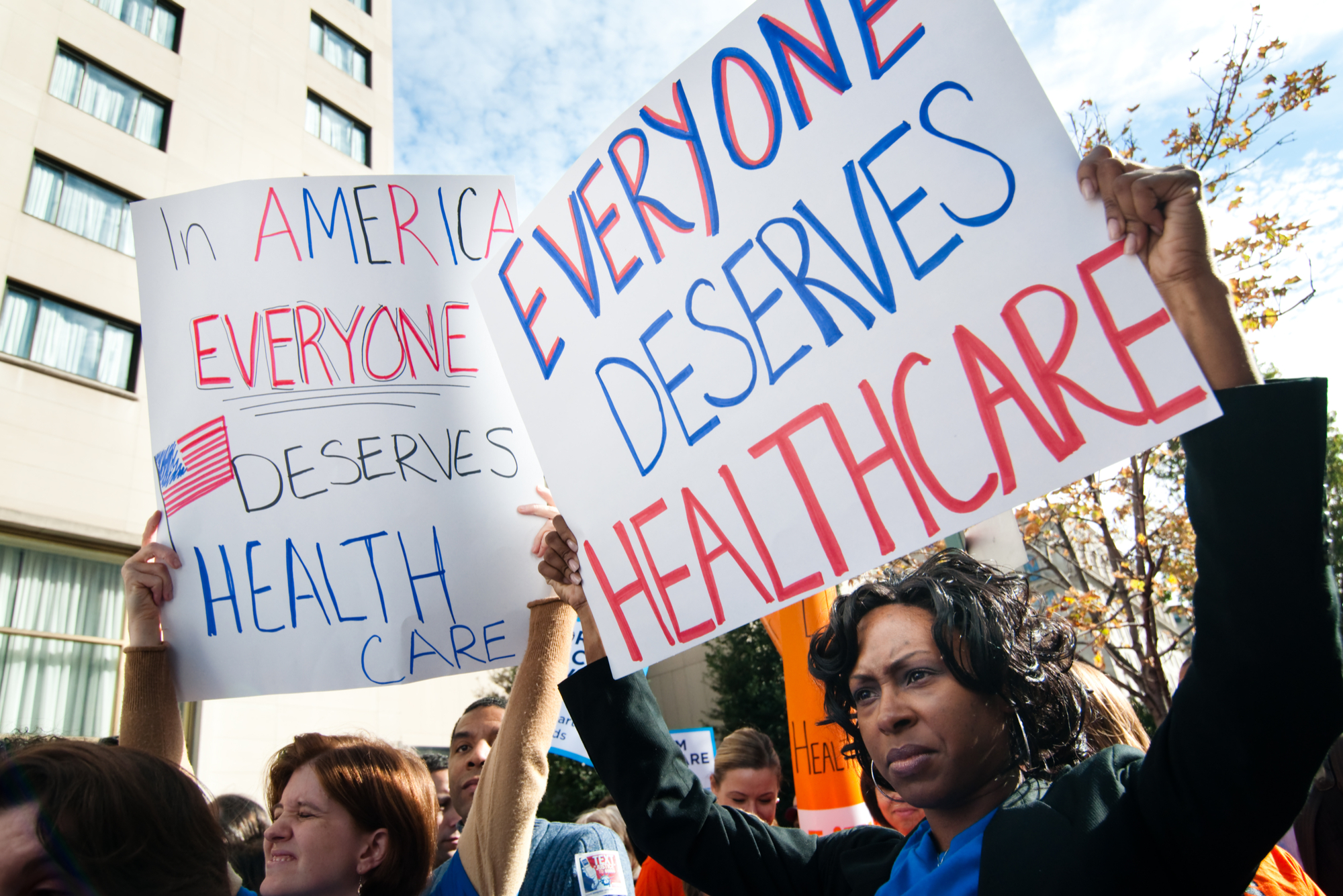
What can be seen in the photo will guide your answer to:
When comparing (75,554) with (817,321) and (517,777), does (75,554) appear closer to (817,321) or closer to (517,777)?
(517,777)

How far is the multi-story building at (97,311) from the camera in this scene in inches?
376

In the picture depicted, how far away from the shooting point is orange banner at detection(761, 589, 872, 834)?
278 cm

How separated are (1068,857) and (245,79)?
1612cm

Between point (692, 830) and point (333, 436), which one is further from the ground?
point (333, 436)

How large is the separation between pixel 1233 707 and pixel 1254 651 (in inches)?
2.5

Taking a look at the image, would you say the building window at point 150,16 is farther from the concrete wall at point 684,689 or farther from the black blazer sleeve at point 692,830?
the concrete wall at point 684,689

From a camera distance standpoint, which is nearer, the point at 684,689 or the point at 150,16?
the point at 150,16

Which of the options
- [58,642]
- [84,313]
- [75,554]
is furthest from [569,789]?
[84,313]

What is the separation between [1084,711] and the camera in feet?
4.42

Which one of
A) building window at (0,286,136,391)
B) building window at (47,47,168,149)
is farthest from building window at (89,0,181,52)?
building window at (0,286,136,391)

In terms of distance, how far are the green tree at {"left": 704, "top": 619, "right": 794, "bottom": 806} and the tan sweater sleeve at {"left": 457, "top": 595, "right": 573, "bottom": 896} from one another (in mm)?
15047

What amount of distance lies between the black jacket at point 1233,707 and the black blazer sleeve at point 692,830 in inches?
17.3

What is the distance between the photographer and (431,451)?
2275 millimetres

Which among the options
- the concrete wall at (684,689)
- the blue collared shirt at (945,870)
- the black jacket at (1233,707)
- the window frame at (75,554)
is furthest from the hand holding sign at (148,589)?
the concrete wall at (684,689)
